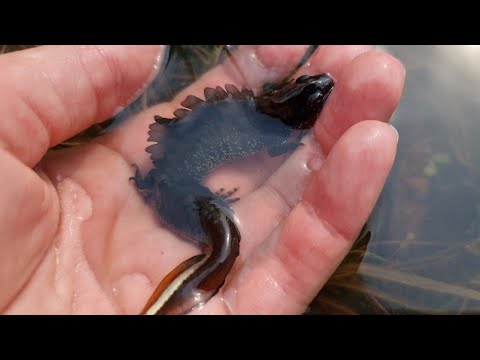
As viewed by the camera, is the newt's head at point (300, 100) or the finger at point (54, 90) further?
the newt's head at point (300, 100)

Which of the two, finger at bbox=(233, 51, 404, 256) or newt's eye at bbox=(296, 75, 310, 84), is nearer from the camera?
finger at bbox=(233, 51, 404, 256)

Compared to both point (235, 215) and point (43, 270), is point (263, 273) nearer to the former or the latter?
point (235, 215)

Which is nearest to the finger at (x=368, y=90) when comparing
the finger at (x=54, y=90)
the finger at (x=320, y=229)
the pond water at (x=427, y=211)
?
the finger at (x=320, y=229)

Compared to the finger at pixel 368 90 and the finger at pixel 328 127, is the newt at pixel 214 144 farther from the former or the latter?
the finger at pixel 368 90

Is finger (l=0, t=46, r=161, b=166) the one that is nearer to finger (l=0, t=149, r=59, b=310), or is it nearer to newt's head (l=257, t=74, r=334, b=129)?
finger (l=0, t=149, r=59, b=310)

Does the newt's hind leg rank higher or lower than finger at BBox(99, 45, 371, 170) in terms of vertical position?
lower

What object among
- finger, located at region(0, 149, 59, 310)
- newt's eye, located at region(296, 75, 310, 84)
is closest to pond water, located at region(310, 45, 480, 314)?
newt's eye, located at region(296, 75, 310, 84)

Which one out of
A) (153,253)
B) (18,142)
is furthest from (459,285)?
(18,142)
